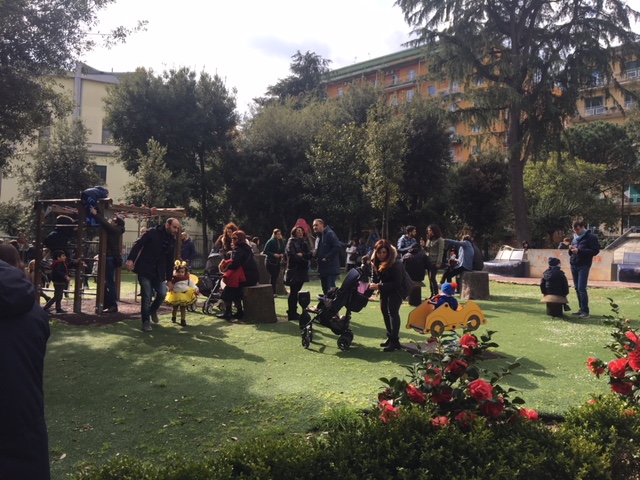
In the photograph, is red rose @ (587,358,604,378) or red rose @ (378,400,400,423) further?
red rose @ (587,358,604,378)

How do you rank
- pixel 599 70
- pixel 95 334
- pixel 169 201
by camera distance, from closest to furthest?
pixel 95 334 < pixel 599 70 < pixel 169 201

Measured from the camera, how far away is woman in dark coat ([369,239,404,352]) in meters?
7.64

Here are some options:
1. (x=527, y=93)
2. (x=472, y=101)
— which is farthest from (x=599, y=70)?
(x=472, y=101)

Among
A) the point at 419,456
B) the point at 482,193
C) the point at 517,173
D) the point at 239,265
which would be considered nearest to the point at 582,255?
the point at 239,265

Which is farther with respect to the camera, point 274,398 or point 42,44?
point 42,44

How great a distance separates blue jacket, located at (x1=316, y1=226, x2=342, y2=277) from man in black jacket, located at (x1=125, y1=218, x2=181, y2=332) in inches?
99.3

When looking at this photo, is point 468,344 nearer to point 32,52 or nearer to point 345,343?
point 345,343

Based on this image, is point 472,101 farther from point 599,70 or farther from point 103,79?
point 103,79

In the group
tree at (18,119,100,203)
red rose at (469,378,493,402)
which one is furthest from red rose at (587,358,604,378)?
tree at (18,119,100,203)

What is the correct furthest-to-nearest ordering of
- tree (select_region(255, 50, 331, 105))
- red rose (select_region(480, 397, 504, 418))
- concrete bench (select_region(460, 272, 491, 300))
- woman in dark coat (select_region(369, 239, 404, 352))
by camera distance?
1. tree (select_region(255, 50, 331, 105))
2. concrete bench (select_region(460, 272, 491, 300))
3. woman in dark coat (select_region(369, 239, 404, 352))
4. red rose (select_region(480, 397, 504, 418))

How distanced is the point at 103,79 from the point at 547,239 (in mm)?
37311

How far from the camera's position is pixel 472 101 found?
29672mm

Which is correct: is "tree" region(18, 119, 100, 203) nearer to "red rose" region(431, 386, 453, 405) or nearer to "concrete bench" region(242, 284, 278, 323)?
"concrete bench" region(242, 284, 278, 323)

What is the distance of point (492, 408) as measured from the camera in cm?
346
